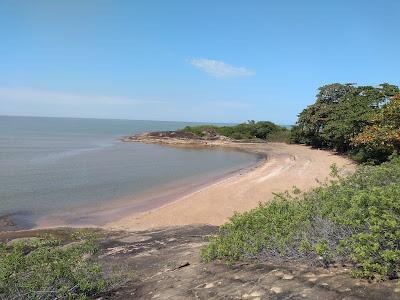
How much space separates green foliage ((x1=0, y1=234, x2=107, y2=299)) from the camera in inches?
226

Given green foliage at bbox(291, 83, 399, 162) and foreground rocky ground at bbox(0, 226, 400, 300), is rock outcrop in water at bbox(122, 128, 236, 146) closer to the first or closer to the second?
green foliage at bbox(291, 83, 399, 162)

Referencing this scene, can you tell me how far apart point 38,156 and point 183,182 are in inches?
871

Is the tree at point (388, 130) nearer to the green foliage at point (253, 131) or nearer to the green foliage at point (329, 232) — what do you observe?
the green foliage at point (329, 232)

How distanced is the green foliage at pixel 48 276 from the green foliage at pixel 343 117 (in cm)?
2068

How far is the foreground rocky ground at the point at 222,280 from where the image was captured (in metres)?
4.88

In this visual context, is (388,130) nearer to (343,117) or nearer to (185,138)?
(343,117)

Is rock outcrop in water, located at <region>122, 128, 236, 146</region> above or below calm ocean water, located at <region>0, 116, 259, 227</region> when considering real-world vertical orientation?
above

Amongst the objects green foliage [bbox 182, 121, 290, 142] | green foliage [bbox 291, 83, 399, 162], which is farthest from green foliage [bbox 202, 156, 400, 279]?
green foliage [bbox 182, 121, 290, 142]

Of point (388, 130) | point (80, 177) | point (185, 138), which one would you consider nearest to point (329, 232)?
point (388, 130)

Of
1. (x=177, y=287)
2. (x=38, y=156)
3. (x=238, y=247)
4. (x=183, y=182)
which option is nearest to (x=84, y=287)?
(x=177, y=287)

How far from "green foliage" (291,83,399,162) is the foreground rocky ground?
18600mm

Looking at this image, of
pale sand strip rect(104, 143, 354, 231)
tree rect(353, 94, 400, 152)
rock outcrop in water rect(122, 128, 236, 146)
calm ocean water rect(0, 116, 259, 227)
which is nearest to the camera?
pale sand strip rect(104, 143, 354, 231)

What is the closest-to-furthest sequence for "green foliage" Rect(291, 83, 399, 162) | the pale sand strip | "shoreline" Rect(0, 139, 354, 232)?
the pale sand strip, "shoreline" Rect(0, 139, 354, 232), "green foliage" Rect(291, 83, 399, 162)

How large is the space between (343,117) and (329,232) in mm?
32808
